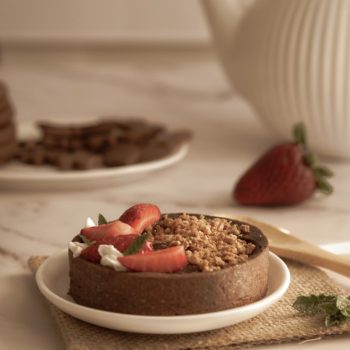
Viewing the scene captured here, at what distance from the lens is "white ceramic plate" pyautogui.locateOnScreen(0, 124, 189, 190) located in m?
1.46

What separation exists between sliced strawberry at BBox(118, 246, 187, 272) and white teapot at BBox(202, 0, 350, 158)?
2.27 feet

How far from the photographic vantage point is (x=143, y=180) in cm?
156

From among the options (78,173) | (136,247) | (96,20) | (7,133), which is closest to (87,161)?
(78,173)

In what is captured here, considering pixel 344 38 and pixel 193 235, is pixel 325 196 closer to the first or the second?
pixel 344 38

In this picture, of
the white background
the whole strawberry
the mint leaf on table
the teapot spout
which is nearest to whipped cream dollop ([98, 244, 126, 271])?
the mint leaf on table

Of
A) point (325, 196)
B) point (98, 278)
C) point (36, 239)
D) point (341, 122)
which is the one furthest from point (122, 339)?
point (341, 122)

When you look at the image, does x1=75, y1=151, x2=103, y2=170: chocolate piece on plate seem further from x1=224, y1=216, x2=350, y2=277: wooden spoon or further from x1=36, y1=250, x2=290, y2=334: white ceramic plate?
x1=36, y1=250, x2=290, y2=334: white ceramic plate

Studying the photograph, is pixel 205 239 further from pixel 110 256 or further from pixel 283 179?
pixel 283 179

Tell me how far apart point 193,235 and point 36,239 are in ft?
1.18

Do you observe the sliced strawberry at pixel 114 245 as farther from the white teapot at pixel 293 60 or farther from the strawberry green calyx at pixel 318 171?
the white teapot at pixel 293 60

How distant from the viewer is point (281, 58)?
5.03 feet

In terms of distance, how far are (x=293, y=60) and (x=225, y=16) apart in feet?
0.56

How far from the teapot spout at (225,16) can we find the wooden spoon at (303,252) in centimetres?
56

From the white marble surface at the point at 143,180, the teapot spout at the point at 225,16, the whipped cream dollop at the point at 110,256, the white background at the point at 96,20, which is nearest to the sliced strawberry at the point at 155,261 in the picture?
the whipped cream dollop at the point at 110,256
